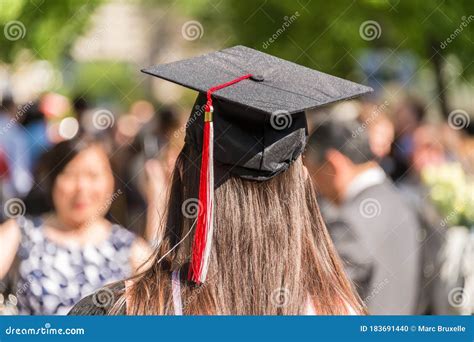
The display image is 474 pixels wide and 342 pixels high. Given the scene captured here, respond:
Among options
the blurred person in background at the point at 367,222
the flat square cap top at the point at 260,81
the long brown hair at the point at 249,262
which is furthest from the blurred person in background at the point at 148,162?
the long brown hair at the point at 249,262

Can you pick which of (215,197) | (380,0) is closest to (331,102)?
(215,197)

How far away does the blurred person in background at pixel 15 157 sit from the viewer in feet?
18.9

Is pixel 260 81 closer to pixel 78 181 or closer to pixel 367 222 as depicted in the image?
pixel 367 222

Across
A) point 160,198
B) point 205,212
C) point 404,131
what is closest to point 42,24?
point 160,198

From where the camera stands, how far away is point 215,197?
6.20 ft

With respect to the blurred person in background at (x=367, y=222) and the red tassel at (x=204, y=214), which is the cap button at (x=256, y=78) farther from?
the blurred person in background at (x=367, y=222)

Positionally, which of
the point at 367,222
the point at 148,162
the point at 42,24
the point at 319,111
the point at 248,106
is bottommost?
the point at 367,222

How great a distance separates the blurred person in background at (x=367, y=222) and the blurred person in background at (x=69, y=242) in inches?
38.5

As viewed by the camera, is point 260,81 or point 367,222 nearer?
point 260,81

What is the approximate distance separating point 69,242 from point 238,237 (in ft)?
8.05

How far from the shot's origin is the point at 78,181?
4422mm

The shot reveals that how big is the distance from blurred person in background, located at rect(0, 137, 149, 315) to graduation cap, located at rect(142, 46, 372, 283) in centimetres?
196

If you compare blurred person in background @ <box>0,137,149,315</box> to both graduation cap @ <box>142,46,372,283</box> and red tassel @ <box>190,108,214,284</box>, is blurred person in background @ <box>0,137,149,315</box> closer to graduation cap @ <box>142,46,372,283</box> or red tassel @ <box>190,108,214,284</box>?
graduation cap @ <box>142,46,372,283</box>

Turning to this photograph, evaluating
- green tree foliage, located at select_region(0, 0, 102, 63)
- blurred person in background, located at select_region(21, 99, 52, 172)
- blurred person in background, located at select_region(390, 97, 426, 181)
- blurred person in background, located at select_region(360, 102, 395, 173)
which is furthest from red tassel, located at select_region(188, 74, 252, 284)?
blurred person in background, located at select_region(390, 97, 426, 181)
